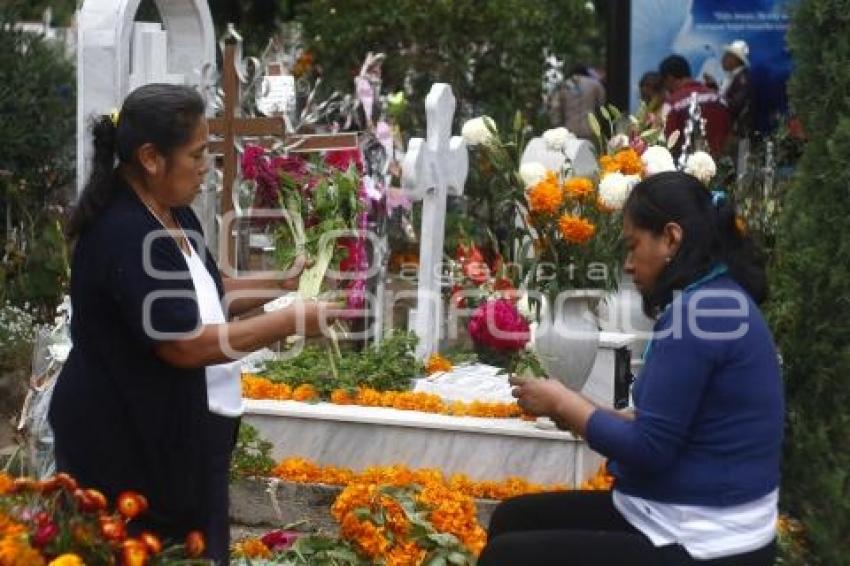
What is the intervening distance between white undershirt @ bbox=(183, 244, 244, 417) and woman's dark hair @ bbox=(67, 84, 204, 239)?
236mm

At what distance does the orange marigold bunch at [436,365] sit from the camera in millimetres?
6855

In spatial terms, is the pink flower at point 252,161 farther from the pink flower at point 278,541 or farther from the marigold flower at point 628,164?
the pink flower at point 278,541

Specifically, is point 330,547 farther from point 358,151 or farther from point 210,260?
point 358,151

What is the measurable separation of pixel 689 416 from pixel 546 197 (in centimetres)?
229

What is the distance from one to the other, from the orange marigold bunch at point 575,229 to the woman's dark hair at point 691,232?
1.91m

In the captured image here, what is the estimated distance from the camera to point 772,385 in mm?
3377

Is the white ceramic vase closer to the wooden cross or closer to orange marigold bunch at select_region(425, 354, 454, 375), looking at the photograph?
orange marigold bunch at select_region(425, 354, 454, 375)

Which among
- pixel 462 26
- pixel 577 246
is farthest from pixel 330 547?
pixel 462 26

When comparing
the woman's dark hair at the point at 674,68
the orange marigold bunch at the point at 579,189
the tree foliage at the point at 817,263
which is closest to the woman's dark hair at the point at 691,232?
the tree foliage at the point at 817,263

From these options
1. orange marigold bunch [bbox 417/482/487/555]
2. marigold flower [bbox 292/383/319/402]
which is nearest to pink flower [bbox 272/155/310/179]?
marigold flower [bbox 292/383/319/402]

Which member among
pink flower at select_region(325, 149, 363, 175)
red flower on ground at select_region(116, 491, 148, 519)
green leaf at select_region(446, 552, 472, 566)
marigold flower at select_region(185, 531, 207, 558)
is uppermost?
pink flower at select_region(325, 149, 363, 175)

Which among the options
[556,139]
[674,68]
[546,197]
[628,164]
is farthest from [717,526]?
[674,68]

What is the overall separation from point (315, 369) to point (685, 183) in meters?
3.19

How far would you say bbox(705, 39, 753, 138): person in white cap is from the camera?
11.1 m
